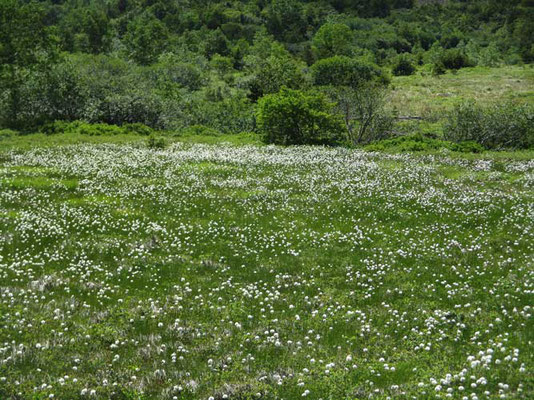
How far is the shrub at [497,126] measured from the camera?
39094mm

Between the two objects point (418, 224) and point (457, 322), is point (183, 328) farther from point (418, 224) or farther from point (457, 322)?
point (418, 224)

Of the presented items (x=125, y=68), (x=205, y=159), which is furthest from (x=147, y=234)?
(x=125, y=68)

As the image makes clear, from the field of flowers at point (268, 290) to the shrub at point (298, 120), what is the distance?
66.7ft

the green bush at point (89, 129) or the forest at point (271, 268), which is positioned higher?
the forest at point (271, 268)

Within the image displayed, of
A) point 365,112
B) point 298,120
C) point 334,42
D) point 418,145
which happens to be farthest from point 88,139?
point 334,42

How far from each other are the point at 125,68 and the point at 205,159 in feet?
171

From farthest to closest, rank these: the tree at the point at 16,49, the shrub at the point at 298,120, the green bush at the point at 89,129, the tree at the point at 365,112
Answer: the tree at the point at 16,49
the green bush at the point at 89,129
the tree at the point at 365,112
the shrub at the point at 298,120

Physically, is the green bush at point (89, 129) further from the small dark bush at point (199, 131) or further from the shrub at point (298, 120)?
the shrub at point (298, 120)

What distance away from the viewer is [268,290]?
11562 millimetres

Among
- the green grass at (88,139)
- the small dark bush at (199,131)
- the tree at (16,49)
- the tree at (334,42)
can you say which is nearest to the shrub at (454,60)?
the tree at (334,42)

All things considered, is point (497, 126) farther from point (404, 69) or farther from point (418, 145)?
point (404, 69)

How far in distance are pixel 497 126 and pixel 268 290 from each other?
36.5m

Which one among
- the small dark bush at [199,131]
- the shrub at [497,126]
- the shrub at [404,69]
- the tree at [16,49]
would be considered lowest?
the small dark bush at [199,131]

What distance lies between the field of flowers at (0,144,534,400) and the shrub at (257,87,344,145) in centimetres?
2033
